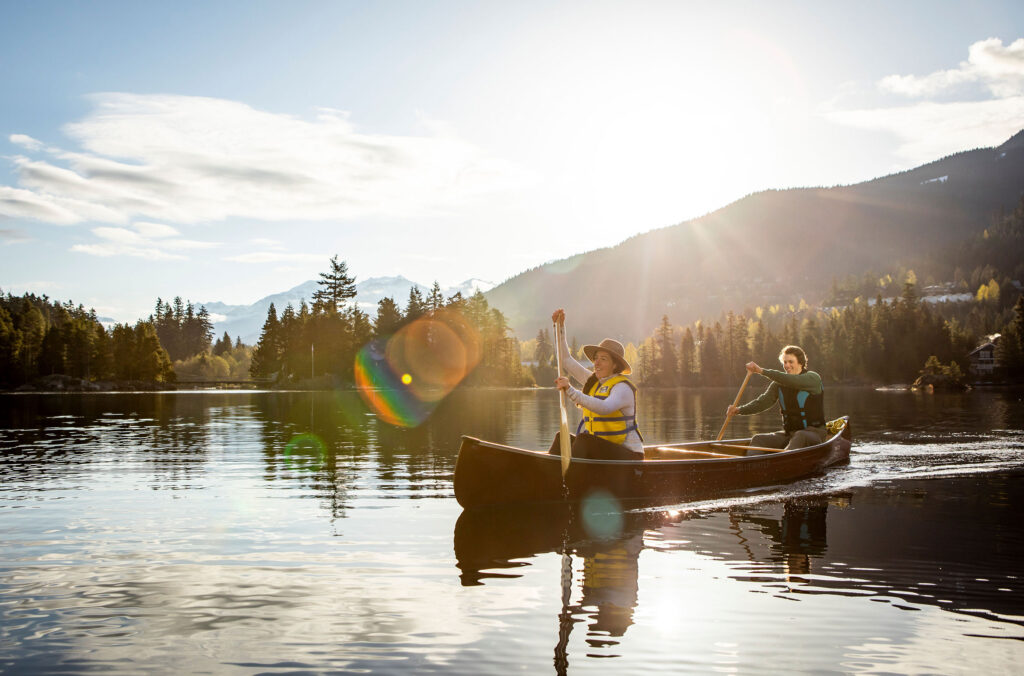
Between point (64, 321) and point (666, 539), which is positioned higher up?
point (64, 321)

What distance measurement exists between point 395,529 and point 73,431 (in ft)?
91.0

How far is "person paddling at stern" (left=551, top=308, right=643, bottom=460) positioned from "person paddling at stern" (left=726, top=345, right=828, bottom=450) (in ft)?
18.6

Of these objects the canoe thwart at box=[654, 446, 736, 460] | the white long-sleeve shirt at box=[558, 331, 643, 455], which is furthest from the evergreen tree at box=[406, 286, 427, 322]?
the white long-sleeve shirt at box=[558, 331, 643, 455]

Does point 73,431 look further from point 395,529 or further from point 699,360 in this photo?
point 699,360

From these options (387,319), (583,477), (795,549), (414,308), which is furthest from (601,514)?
(387,319)

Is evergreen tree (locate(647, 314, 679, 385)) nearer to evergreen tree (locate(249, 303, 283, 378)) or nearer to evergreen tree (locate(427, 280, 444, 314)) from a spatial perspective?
evergreen tree (locate(427, 280, 444, 314))

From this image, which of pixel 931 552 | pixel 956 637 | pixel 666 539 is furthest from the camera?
pixel 666 539

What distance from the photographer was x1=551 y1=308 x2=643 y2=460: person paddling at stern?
13.4m

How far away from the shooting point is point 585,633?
24.3ft

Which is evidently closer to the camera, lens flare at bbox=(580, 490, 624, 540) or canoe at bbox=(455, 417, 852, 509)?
lens flare at bbox=(580, 490, 624, 540)

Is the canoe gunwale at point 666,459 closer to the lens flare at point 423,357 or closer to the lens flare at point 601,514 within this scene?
the lens flare at point 601,514

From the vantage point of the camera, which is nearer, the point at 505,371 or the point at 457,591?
the point at 457,591

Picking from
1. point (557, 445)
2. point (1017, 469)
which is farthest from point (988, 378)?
point (557, 445)

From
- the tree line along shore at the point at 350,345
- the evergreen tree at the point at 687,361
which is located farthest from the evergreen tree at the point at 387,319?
the evergreen tree at the point at 687,361
